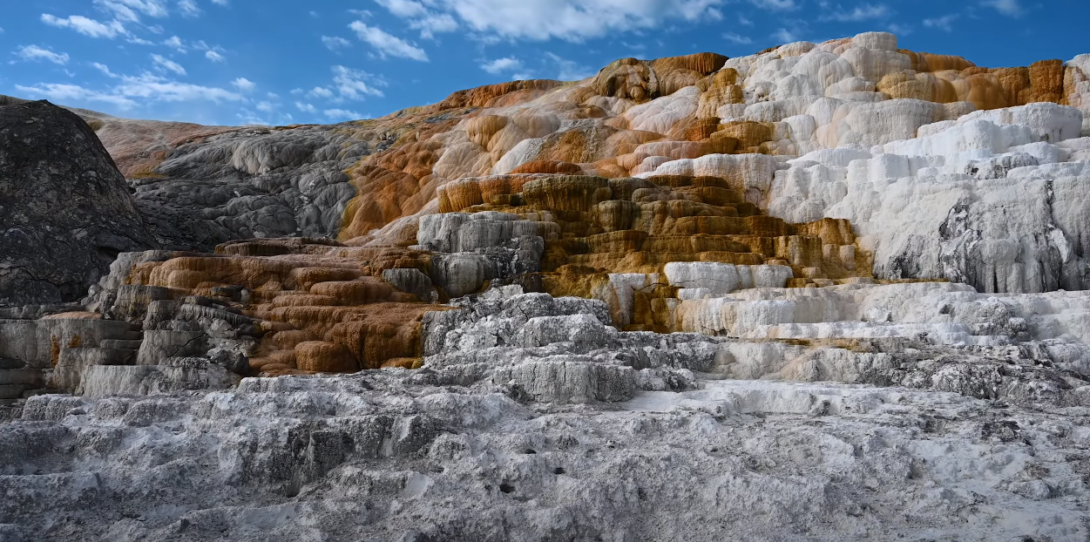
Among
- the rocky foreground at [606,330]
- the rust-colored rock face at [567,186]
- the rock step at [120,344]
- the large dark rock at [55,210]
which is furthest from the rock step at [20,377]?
the large dark rock at [55,210]

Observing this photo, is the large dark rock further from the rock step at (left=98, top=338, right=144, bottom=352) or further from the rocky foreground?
the rock step at (left=98, top=338, right=144, bottom=352)

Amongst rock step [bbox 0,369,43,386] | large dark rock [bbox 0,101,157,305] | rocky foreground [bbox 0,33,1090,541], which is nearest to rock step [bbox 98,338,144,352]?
rocky foreground [bbox 0,33,1090,541]

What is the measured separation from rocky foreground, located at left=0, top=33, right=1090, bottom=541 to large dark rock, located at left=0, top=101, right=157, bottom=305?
0.22ft

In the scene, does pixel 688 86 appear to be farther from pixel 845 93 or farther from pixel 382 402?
pixel 382 402

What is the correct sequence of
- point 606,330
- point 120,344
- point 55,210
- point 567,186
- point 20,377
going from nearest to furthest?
point 606,330 < point 20,377 < point 120,344 < point 55,210 < point 567,186

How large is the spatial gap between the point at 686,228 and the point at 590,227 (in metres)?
1.91

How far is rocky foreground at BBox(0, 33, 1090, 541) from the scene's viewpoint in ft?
17.3

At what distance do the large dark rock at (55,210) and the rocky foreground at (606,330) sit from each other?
0.07 m

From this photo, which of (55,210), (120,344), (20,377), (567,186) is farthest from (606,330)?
(55,210)

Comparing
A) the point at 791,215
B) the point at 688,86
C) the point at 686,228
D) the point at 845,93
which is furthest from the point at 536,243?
the point at 688,86

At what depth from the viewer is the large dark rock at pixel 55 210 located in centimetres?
1608

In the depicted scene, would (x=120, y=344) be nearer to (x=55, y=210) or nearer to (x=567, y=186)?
(x=55, y=210)

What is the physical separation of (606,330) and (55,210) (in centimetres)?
1309

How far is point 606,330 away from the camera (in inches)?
395
